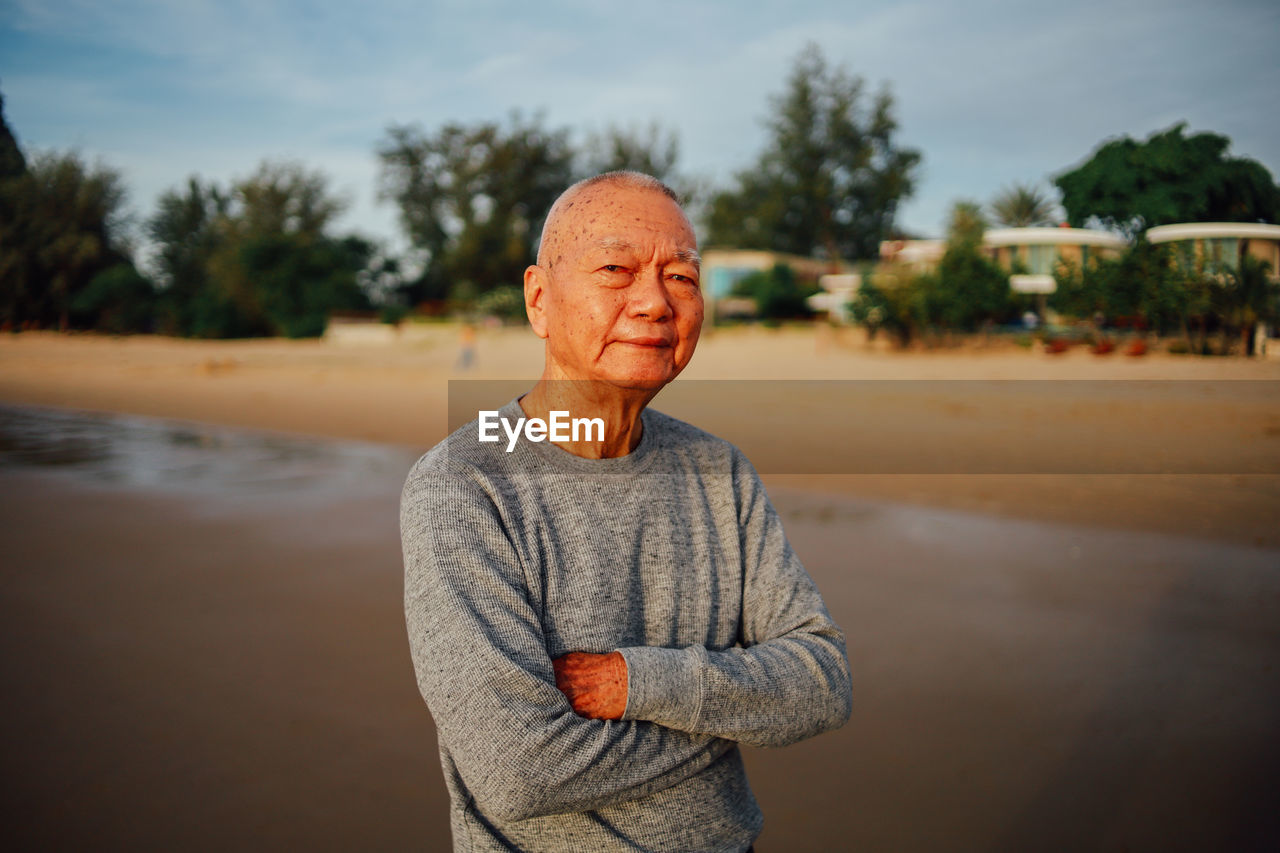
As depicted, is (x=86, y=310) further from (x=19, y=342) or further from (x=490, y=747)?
(x=490, y=747)

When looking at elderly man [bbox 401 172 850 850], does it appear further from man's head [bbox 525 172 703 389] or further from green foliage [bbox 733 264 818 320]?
green foliage [bbox 733 264 818 320]

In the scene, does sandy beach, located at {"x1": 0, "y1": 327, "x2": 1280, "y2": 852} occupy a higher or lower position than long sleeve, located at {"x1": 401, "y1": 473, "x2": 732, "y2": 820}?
lower

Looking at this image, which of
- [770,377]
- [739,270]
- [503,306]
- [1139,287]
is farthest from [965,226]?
[503,306]

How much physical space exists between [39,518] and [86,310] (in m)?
8.01

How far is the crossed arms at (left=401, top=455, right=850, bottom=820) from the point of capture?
3.96ft

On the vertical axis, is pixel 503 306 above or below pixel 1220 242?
above

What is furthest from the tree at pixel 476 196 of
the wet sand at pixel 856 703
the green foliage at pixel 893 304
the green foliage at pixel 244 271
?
the wet sand at pixel 856 703

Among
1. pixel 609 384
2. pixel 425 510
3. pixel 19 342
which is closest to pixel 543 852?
pixel 425 510

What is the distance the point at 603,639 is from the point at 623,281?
56 centimetres

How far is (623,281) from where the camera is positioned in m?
1.35

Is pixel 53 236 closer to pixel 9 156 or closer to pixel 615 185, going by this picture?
pixel 9 156

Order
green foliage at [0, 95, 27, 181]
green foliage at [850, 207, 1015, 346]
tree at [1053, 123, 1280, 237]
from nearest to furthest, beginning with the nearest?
tree at [1053, 123, 1280, 237], green foliage at [850, 207, 1015, 346], green foliage at [0, 95, 27, 181]

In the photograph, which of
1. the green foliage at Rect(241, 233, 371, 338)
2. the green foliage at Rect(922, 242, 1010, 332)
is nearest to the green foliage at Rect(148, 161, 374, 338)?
the green foliage at Rect(241, 233, 371, 338)

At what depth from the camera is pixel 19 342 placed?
1029cm
